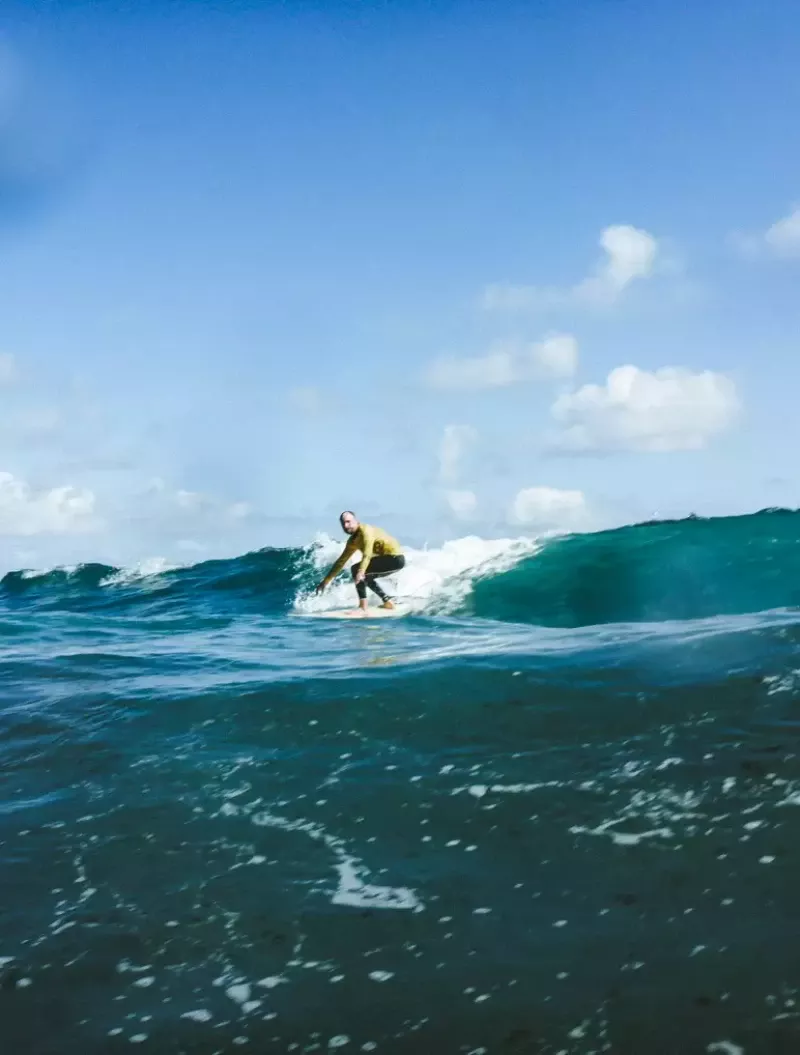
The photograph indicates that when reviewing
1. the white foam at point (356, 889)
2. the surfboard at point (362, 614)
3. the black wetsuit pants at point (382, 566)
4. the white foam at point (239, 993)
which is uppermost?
the black wetsuit pants at point (382, 566)

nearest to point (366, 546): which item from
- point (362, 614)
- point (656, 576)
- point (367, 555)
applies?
point (367, 555)

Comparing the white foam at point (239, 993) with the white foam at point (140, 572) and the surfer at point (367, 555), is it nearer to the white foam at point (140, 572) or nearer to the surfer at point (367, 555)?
the surfer at point (367, 555)

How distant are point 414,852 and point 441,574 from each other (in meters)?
18.1

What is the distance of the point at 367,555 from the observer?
16.4 metres

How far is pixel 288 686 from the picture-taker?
7453 millimetres

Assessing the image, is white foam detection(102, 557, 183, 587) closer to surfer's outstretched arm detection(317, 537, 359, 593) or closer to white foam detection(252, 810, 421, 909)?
surfer's outstretched arm detection(317, 537, 359, 593)

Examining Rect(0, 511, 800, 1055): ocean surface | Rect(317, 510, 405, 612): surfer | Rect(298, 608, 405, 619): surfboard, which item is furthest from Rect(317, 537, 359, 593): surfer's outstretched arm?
Rect(0, 511, 800, 1055): ocean surface

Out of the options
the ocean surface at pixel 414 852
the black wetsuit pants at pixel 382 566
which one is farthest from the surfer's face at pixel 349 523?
the ocean surface at pixel 414 852

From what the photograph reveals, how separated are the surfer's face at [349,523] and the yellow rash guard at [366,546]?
0.21 meters

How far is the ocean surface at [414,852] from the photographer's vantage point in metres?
2.81

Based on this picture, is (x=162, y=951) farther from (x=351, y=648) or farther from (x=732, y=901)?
(x=351, y=648)

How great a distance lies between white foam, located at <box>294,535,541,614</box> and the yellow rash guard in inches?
60.0

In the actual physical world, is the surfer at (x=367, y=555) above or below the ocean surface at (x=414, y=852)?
above

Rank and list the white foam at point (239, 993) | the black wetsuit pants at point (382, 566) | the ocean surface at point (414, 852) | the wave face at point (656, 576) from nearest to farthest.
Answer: the ocean surface at point (414, 852)
the white foam at point (239, 993)
the black wetsuit pants at point (382, 566)
the wave face at point (656, 576)
